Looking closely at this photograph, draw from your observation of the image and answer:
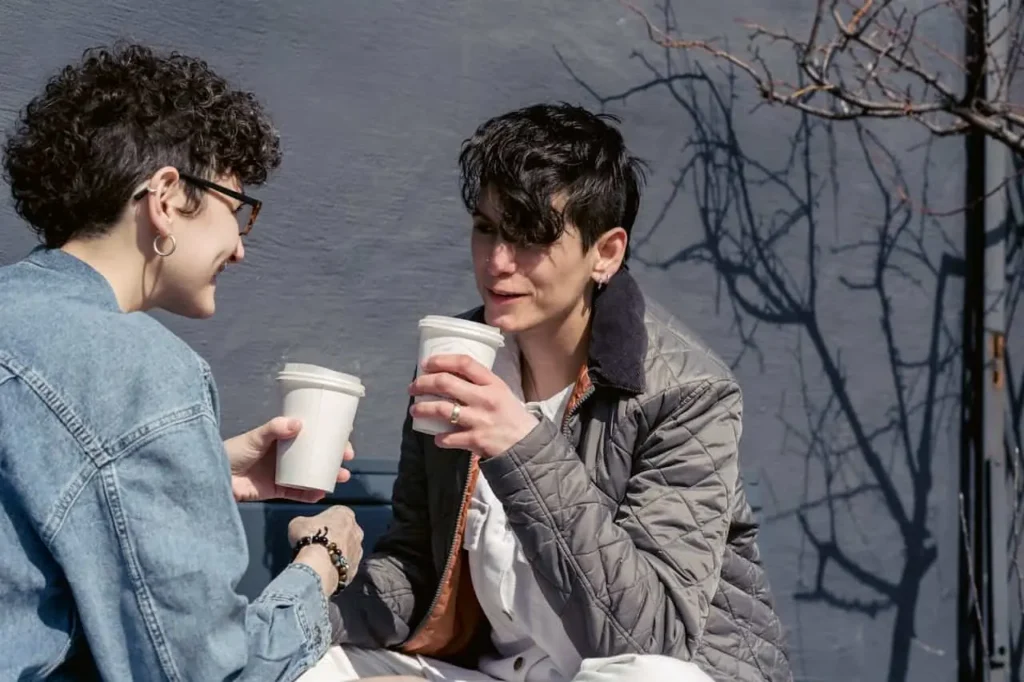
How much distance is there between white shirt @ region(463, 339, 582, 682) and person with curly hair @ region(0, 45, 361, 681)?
59 centimetres

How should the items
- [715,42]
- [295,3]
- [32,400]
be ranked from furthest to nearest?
[715,42], [295,3], [32,400]

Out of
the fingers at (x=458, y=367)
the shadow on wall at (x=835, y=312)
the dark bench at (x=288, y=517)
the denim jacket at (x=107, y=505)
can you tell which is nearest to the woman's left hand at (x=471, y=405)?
the fingers at (x=458, y=367)

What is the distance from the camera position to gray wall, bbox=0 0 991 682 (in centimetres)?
323

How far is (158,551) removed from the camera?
1.56 m

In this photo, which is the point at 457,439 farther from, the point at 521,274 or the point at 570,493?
the point at 521,274

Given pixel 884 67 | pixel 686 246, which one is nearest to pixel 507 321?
pixel 686 246

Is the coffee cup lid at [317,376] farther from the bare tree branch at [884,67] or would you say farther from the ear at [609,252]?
the bare tree branch at [884,67]

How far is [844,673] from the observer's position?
13.1 ft

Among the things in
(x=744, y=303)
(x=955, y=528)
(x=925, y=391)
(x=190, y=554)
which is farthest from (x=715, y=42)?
(x=190, y=554)

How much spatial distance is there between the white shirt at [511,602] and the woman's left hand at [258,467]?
0.34 m

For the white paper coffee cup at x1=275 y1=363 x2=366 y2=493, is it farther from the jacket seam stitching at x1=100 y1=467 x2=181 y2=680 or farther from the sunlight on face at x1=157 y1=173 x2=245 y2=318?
the jacket seam stitching at x1=100 y1=467 x2=181 y2=680

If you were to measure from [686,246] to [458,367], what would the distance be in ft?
6.12

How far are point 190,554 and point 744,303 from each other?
8.38 ft

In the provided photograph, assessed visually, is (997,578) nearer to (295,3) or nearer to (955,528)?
(955,528)
